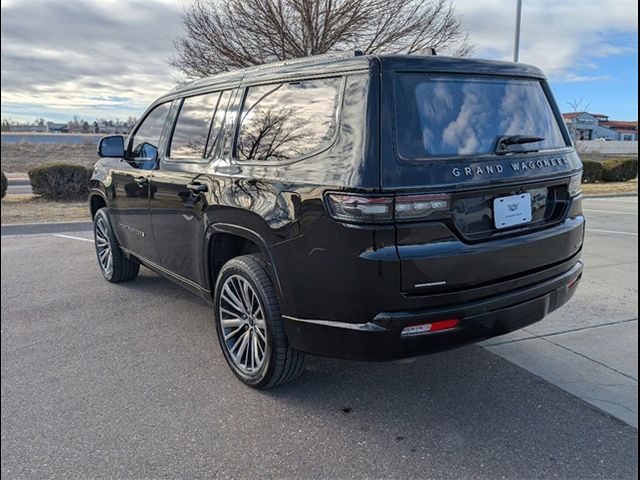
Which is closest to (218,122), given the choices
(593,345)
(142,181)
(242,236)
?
(242,236)

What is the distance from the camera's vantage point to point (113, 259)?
547 centimetres

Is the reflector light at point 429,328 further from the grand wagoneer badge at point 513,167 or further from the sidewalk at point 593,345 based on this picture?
the sidewalk at point 593,345

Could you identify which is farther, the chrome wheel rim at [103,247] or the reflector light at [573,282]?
the chrome wheel rim at [103,247]

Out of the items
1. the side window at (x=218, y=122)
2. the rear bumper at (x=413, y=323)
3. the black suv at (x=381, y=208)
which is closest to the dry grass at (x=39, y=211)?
the side window at (x=218, y=122)

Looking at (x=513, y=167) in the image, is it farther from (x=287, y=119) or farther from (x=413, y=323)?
(x=287, y=119)

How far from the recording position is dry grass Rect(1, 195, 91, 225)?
1023cm

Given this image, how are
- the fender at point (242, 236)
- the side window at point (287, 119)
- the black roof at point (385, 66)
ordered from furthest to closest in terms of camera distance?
the fender at point (242, 236) → the side window at point (287, 119) → the black roof at point (385, 66)

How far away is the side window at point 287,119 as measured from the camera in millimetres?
2766

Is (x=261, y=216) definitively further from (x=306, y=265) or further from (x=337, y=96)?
(x=337, y=96)

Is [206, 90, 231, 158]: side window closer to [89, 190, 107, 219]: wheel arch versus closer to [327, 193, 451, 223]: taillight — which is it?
[327, 193, 451, 223]: taillight

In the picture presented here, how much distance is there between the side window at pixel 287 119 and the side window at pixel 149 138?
1.38 m

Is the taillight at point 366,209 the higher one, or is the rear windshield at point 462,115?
the rear windshield at point 462,115

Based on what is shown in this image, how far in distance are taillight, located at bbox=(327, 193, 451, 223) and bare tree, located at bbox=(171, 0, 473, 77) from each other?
8549 millimetres

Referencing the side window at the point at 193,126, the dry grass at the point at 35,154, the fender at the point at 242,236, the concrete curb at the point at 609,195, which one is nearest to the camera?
the fender at the point at 242,236
